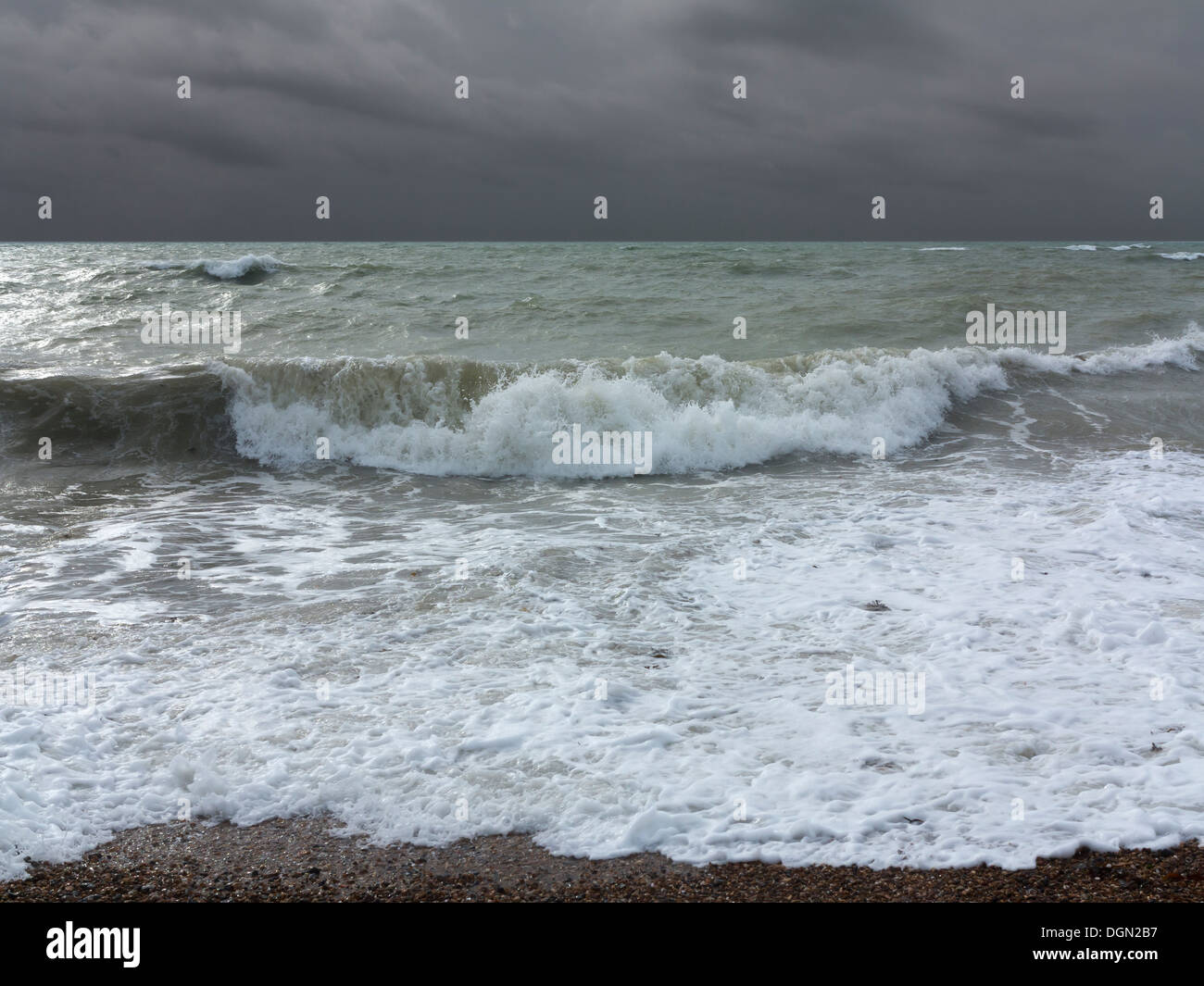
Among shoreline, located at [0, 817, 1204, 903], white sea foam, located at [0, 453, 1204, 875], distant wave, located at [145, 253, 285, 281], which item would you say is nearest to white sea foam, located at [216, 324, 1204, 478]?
white sea foam, located at [0, 453, 1204, 875]

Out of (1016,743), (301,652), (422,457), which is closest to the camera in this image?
(1016,743)

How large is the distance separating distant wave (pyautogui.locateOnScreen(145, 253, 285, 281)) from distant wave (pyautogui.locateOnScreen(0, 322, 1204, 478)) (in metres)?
17.3

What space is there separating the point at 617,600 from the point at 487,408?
6735 millimetres

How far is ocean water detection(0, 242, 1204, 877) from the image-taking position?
4180 mm

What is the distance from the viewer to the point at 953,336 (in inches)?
758

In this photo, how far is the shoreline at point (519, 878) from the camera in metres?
3.51

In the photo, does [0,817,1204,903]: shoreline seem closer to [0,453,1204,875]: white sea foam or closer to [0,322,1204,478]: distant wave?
[0,453,1204,875]: white sea foam

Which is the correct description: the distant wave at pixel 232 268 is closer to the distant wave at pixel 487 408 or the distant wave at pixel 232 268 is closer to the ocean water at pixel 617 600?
the ocean water at pixel 617 600

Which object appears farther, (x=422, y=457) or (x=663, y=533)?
(x=422, y=457)

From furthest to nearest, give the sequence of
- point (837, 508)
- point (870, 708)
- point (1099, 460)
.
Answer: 1. point (1099, 460)
2. point (837, 508)
3. point (870, 708)

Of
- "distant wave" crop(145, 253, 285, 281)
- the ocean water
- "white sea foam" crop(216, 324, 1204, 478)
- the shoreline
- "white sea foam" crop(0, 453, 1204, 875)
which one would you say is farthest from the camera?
"distant wave" crop(145, 253, 285, 281)
